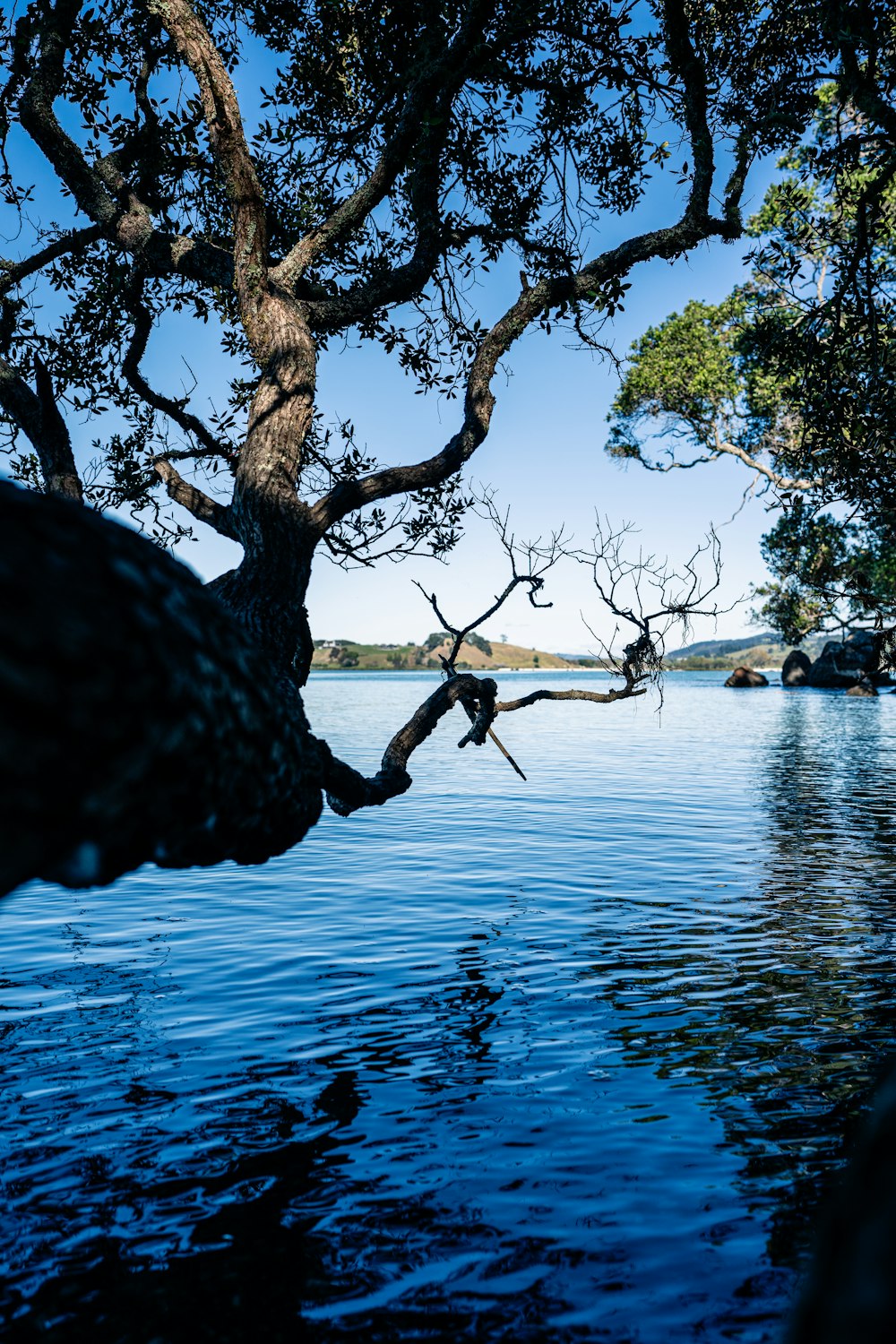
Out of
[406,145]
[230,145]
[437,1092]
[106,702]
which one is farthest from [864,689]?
[106,702]

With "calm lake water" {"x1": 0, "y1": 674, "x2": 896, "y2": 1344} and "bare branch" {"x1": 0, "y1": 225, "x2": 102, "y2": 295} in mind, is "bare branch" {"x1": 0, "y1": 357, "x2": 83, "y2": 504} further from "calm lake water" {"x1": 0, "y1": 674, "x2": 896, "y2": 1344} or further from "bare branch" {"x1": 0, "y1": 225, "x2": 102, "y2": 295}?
"calm lake water" {"x1": 0, "y1": 674, "x2": 896, "y2": 1344}

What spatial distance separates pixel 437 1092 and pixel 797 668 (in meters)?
100

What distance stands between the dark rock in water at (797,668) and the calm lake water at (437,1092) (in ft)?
282

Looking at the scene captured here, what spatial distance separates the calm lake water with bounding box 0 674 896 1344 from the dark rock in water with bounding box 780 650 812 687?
85822 millimetres

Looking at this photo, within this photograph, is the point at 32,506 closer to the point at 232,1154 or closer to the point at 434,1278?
the point at 434,1278

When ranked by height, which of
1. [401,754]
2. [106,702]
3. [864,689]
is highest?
[106,702]

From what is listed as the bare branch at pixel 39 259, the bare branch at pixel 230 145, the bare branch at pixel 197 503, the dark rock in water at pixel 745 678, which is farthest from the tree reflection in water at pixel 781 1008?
the dark rock in water at pixel 745 678

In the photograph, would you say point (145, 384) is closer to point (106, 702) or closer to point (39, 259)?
point (39, 259)

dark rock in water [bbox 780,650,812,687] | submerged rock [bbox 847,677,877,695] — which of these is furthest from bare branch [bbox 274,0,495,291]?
dark rock in water [bbox 780,650,812,687]

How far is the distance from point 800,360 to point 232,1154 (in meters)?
10.7

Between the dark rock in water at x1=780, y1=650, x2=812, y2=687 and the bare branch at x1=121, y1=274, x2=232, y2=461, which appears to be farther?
the dark rock in water at x1=780, y1=650, x2=812, y2=687

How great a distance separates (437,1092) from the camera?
8.54 meters

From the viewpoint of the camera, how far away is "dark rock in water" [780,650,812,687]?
100 m

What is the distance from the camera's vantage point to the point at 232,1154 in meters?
7.36
